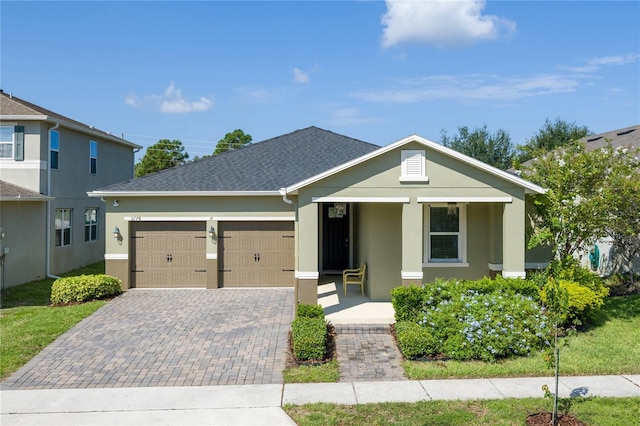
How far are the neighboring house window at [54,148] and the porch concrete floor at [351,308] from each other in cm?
1088

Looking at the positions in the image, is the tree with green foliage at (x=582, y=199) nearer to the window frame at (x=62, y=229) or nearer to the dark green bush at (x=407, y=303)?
the dark green bush at (x=407, y=303)

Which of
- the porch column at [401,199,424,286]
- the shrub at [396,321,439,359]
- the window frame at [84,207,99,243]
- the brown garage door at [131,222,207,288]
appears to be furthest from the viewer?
the window frame at [84,207,99,243]

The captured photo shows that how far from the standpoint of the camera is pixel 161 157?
50406 mm

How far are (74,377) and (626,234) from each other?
11887mm

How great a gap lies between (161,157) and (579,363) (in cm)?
4730

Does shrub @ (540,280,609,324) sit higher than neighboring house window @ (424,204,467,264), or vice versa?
neighboring house window @ (424,204,467,264)

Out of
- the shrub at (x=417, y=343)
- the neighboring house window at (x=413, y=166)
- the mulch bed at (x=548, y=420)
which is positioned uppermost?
the neighboring house window at (x=413, y=166)

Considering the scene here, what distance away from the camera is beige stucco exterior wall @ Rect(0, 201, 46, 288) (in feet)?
50.4

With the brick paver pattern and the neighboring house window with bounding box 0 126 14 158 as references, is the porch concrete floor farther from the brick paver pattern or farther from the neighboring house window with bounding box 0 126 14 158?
the neighboring house window with bounding box 0 126 14 158

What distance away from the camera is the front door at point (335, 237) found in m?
17.5

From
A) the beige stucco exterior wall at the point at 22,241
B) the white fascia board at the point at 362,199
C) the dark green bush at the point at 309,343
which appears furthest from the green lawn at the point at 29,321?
the white fascia board at the point at 362,199

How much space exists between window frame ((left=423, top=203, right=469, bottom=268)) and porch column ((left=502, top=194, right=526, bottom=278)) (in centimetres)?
156

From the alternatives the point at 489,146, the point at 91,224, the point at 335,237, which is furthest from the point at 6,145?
the point at 489,146

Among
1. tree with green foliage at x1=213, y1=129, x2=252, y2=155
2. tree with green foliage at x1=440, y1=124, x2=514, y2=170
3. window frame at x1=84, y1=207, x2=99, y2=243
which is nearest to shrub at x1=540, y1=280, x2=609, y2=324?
window frame at x1=84, y1=207, x2=99, y2=243
